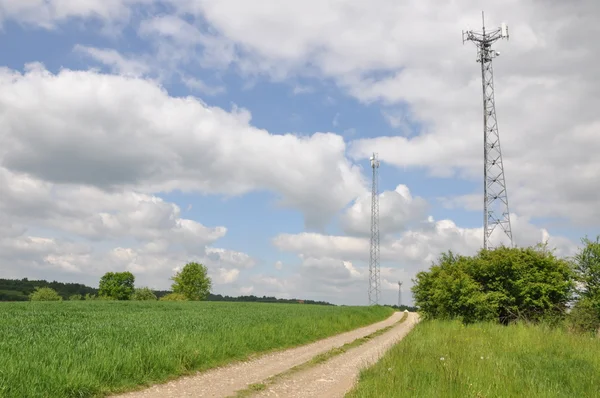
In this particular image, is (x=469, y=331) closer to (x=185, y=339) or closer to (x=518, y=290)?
(x=518, y=290)

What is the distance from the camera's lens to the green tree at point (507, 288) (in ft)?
106

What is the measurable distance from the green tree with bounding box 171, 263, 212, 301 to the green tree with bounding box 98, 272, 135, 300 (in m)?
10.5

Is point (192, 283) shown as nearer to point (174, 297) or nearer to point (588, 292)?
point (174, 297)

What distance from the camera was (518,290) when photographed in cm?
3284

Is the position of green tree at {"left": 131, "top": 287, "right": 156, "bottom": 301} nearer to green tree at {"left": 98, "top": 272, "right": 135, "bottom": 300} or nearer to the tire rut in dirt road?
green tree at {"left": 98, "top": 272, "right": 135, "bottom": 300}

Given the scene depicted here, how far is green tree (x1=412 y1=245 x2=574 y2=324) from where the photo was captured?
32.2 m

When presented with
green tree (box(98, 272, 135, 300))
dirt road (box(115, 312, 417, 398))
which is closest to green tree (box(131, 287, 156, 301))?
green tree (box(98, 272, 135, 300))

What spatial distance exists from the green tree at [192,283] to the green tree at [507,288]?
86236 mm

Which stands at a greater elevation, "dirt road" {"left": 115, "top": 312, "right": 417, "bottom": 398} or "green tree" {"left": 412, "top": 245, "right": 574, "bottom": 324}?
"green tree" {"left": 412, "top": 245, "right": 574, "bottom": 324}

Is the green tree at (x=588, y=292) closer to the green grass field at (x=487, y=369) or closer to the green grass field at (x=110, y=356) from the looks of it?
the green grass field at (x=487, y=369)

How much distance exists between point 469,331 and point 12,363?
2066 cm

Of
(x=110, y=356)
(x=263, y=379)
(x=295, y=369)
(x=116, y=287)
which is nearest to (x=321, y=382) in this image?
(x=263, y=379)

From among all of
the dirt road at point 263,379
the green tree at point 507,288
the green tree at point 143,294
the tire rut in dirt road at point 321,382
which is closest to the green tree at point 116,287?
the green tree at point 143,294

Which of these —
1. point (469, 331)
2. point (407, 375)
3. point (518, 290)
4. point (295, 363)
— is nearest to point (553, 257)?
point (518, 290)
